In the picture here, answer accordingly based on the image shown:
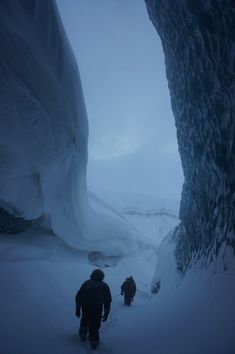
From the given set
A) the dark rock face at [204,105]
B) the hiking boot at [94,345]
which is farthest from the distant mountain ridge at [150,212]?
the hiking boot at [94,345]

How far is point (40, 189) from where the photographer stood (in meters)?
9.79

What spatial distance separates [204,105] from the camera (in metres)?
5.39

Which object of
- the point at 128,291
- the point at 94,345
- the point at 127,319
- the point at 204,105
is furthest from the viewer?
the point at 128,291

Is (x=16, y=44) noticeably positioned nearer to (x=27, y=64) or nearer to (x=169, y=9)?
(x=27, y=64)

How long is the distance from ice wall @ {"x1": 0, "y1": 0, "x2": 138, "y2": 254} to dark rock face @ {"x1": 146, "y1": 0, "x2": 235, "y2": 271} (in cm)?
253

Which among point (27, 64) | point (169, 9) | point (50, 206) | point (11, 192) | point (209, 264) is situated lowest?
point (50, 206)

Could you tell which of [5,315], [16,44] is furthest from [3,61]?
[5,315]

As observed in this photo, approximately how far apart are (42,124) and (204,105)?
13.8 ft

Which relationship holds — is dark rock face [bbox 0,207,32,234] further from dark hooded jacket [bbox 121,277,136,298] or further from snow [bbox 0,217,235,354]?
dark hooded jacket [bbox 121,277,136,298]

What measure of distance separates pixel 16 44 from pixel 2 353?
5231 mm

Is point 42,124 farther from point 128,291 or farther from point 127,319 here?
point 128,291

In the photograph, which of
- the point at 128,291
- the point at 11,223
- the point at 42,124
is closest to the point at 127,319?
the point at 128,291

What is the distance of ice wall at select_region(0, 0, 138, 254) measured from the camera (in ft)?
17.9

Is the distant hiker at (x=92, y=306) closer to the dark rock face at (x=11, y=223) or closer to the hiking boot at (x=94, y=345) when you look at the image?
the hiking boot at (x=94, y=345)
